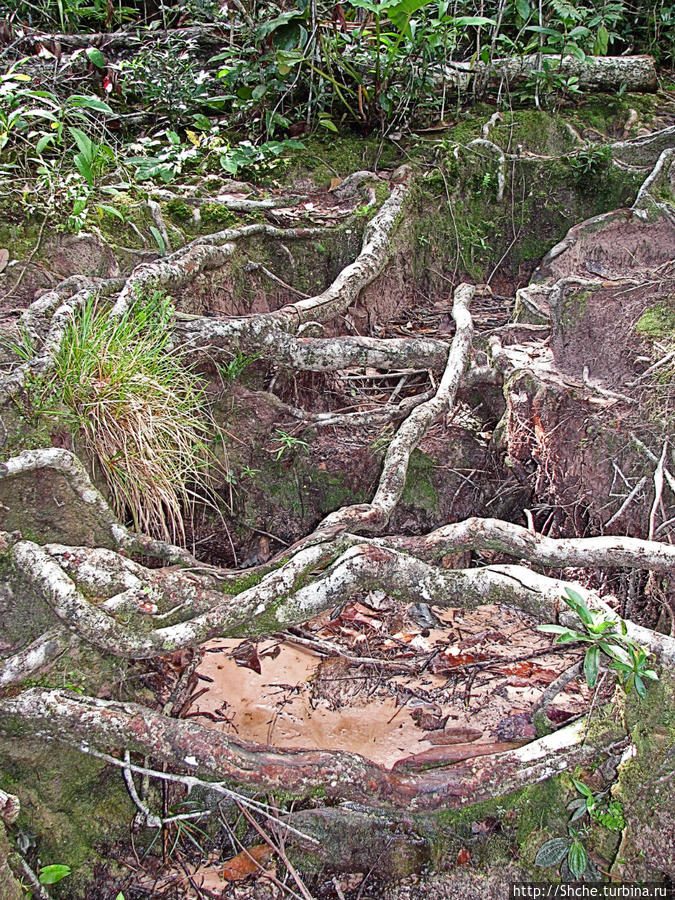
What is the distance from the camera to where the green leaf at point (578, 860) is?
2.01 m

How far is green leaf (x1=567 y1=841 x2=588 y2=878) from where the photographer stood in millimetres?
2006

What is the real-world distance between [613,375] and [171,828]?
2.72 m

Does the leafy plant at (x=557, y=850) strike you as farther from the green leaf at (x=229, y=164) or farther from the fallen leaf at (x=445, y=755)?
the green leaf at (x=229, y=164)

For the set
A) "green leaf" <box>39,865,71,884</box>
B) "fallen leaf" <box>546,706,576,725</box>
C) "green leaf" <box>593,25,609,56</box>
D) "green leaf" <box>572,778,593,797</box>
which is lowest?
"fallen leaf" <box>546,706,576,725</box>

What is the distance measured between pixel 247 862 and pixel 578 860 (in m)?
1.07

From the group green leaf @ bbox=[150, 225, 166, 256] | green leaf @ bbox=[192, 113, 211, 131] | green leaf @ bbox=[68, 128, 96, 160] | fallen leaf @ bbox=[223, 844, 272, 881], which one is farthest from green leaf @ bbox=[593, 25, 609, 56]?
fallen leaf @ bbox=[223, 844, 272, 881]

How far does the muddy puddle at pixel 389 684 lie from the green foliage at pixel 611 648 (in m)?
0.56

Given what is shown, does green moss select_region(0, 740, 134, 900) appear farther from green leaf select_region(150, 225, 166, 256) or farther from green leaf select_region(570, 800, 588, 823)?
green leaf select_region(150, 225, 166, 256)

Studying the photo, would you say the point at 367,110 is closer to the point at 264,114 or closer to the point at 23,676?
the point at 264,114

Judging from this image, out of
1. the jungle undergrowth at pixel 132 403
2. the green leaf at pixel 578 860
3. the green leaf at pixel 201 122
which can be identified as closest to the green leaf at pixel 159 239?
the jungle undergrowth at pixel 132 403

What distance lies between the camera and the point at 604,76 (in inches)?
210

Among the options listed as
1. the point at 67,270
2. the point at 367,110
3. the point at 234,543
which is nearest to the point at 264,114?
the point at 367,110

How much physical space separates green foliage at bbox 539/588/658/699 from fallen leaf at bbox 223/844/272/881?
4.01 ft

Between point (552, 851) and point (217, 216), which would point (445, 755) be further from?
point (217, 216)
